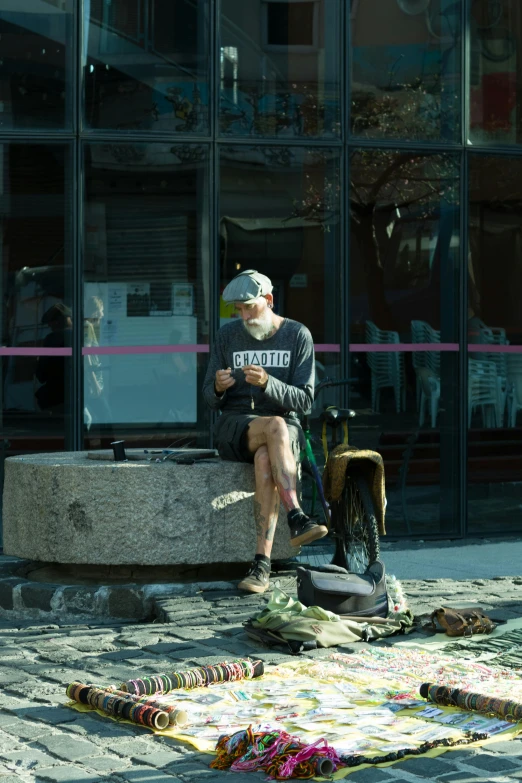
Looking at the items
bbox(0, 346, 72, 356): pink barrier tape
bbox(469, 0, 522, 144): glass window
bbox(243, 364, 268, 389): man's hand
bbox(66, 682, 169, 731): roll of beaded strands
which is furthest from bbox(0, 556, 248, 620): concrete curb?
bbox(469, 0, 522, 144): glass window

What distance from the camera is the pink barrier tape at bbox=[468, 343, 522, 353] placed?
10522mm

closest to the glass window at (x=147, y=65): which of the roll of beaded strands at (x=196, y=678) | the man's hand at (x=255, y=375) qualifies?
the man's hand at (x=255, y=375)

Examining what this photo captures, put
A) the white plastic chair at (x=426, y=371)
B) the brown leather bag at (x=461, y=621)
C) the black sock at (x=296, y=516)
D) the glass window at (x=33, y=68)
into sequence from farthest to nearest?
the white plastic chair at (x=426, y=371)
the glass window at (x=33, y=68)
the black sock at (x=296, y=516)
the brown leather bag at (x=461, y=621)

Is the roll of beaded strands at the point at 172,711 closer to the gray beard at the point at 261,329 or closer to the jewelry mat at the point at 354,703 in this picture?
the jewelry mat at the point at 354,703

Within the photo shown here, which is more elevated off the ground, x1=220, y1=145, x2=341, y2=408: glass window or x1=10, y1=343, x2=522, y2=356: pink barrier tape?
x1=220, y1=145, x2=341, y2=408: glass window

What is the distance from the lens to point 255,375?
7.21 metres

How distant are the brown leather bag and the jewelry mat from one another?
1.18 ft

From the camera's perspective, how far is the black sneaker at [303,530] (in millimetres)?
6945

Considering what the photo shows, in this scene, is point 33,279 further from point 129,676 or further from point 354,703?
point 354,703

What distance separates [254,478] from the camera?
7.54m

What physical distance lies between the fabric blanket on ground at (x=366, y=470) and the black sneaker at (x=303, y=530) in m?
0.32

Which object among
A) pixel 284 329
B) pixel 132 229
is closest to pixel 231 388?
pixel 284 329

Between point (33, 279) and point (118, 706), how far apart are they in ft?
17.9

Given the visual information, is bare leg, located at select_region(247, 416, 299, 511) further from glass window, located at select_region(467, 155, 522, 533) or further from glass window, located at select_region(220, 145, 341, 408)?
glass window, located at select_region(467, 155, 522, 533)
